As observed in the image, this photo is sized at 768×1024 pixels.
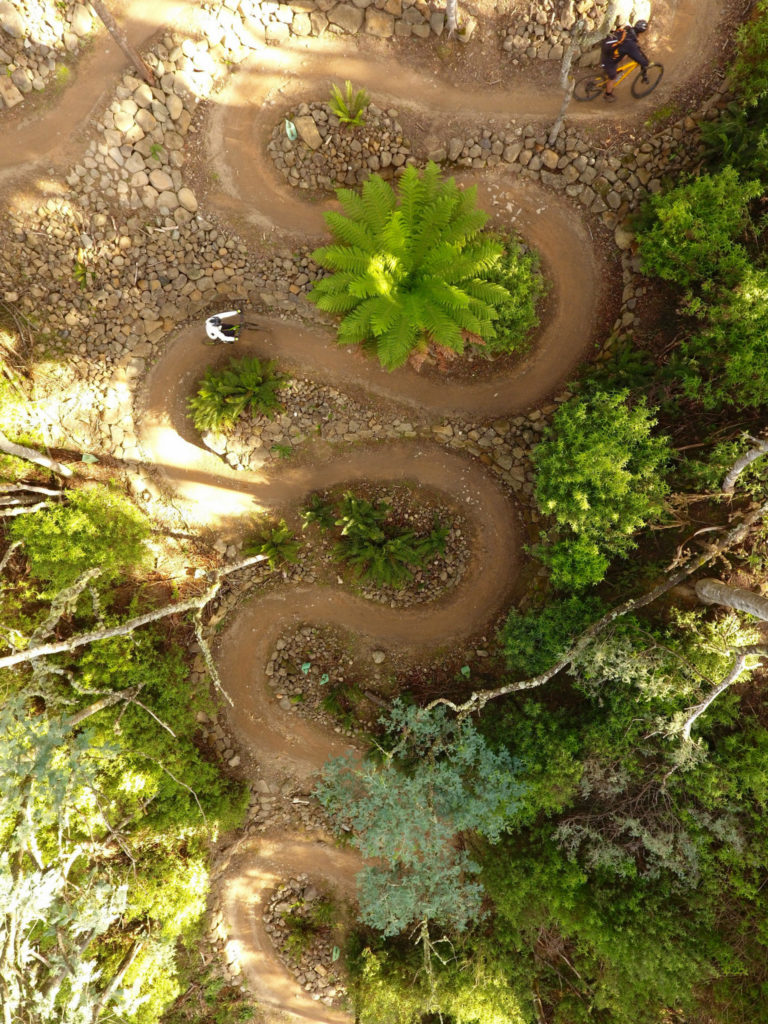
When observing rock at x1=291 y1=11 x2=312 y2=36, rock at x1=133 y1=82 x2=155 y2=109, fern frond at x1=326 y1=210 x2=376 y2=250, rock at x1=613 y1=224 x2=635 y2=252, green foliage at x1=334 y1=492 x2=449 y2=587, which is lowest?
green foliage at x1=334 y1=492 x2=449 y2=587

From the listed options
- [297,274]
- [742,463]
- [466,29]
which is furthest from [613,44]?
[742,463]

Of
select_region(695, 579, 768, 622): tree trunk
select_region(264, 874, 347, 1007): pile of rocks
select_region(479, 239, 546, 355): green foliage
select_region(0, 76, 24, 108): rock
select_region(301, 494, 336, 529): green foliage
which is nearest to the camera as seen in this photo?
select_region(695, 579, 768, 622): tree trunk

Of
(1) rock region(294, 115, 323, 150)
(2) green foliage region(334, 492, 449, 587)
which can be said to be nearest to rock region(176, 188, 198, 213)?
(1) rock region(294, 115, 323, 150)

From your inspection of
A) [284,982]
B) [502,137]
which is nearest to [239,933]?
[284,982]

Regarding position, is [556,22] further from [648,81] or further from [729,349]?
[729,349]

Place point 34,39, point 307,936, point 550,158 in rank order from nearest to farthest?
1. point 34,39
2. point 550,158
3. point 307,936

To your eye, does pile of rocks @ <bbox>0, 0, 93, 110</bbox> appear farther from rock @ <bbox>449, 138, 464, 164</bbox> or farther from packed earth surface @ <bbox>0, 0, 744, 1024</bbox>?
rock @ <bbox>449, 138, 464, 164</bbox>
